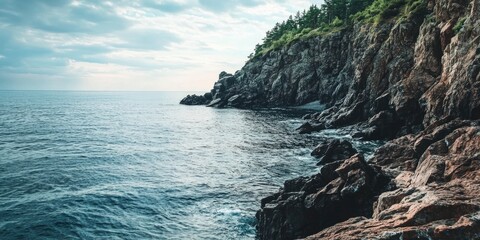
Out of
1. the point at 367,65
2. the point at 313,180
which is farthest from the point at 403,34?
the point at 313,180

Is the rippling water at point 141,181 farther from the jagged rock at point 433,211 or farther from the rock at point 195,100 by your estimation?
the rock at point 195,100

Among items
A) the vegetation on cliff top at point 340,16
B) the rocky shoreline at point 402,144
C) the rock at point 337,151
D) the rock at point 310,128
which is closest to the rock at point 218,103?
the vegetation on cliff top at point 340,16

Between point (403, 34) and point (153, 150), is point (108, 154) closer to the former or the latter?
point (153, 150)

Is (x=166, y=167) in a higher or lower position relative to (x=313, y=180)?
lower

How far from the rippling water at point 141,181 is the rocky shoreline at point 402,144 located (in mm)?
4934

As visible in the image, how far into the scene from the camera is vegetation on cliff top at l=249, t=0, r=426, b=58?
79.9 m

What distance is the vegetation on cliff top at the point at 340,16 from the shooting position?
79856 mm

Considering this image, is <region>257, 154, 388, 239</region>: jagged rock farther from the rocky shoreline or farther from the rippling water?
the rippling water

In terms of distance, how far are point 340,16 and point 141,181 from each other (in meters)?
116

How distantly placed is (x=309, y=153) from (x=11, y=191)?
38767mm

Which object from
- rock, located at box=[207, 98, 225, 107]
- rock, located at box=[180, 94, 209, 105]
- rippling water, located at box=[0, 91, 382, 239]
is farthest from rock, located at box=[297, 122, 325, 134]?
rock, located at box=[180, 94, 209, 105]

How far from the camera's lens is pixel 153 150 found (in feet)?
195

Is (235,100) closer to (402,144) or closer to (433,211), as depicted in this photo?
(402,144)

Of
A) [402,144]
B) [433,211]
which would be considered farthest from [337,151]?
[433,211]
